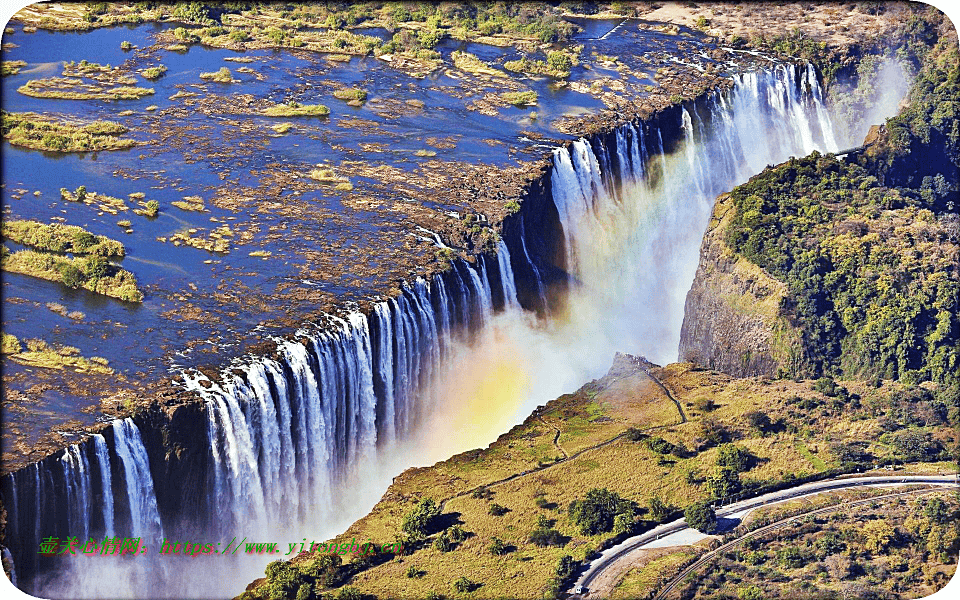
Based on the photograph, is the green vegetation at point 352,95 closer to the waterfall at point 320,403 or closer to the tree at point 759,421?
the waterfall at point 320,403

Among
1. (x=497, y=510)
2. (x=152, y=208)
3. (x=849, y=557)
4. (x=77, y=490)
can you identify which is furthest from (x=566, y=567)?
(x=152, y=208)

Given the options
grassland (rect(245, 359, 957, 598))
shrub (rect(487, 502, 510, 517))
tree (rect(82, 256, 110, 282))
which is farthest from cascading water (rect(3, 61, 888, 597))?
tree (rect(82, 256, 110, 282))

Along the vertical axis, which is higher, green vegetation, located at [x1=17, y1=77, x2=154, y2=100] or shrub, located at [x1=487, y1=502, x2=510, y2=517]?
green vegetation, located at [x1=17, y1=77, x2=154, y2=100]

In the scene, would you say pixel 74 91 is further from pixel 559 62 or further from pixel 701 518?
pixel 701 518

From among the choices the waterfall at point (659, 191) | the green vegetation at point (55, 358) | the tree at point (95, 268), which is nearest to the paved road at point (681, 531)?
the waterfall at point (659, 191)

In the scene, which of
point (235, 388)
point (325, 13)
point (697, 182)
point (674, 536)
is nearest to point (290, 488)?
point (235, 388)

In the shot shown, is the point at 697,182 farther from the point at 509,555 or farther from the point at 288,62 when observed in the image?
the point at 509,555

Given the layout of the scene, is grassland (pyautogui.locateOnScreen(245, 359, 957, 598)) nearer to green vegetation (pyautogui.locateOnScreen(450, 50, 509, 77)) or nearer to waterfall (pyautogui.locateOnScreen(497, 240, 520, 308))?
waterfall (pyautogui.locateOnScreen(497, 240, 520, 308))
